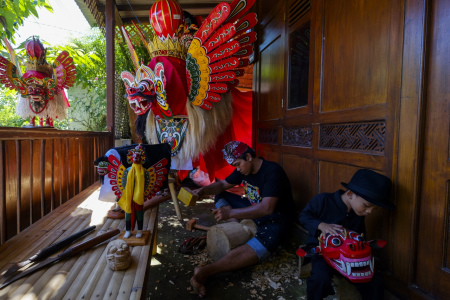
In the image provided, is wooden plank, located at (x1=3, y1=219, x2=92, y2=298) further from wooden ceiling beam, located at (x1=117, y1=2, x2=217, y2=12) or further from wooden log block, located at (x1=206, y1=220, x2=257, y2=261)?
wooden ceiling beam, located at (x1=117, y1=2, x2=217, y2=12)

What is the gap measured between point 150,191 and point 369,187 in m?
1.42

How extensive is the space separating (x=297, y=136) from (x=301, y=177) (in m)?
0.44

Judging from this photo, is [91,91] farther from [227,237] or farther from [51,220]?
[227,237]

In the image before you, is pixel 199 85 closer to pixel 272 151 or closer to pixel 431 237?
pixel 272 151

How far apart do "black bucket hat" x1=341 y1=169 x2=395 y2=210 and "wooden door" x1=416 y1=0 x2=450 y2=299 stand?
0.60 ft

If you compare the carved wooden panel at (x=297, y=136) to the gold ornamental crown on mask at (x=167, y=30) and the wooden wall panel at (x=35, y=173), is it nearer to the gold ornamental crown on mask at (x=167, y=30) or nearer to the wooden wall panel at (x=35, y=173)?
the gold ornamental crown on mask at (x=167, y=30)

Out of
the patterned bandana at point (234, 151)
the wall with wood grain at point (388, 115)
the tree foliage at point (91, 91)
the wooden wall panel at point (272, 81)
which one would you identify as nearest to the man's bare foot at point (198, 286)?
the patterned bandana at point (234, 151)

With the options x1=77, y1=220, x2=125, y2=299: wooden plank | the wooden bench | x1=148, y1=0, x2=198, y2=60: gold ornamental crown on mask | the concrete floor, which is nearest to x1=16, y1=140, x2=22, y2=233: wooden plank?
the wooden bench

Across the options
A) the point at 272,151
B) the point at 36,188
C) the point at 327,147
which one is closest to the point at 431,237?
the point at 327,147

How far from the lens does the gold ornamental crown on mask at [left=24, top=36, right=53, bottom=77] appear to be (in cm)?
275

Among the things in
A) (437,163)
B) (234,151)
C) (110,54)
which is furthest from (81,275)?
(110,54)

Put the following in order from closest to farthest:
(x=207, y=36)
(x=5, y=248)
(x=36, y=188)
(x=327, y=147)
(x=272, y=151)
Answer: (x=5, y=248) < (x=36, y=188) < (x=327, y=147) < (x=207, y=36) < (x=272, y=151)

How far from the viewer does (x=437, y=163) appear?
1.30 meters

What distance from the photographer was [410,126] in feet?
4.57
